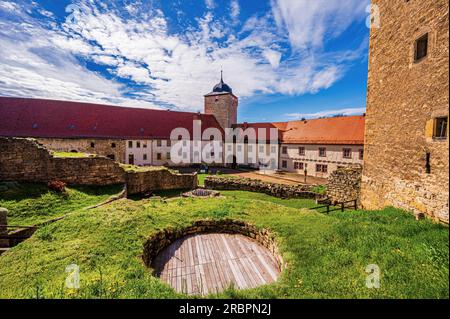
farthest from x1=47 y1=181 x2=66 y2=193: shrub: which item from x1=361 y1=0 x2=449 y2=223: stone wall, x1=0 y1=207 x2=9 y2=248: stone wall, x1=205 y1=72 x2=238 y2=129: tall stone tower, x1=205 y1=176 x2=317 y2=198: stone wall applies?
x1=205 y1=72 x2=238 y2=129: tall stone tower

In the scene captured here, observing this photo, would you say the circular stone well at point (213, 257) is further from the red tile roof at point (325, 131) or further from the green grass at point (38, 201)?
the red tile roof at point (325, 131)

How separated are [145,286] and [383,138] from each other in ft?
31.4

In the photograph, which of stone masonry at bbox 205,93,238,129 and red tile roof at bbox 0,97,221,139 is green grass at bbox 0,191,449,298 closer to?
red tile roof at bbox 0,97,221,139

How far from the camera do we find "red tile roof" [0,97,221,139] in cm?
2189

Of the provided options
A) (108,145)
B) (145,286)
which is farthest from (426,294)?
(108,145)

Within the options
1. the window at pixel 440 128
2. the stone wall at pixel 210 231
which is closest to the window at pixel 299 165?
the window at pixel 440 128

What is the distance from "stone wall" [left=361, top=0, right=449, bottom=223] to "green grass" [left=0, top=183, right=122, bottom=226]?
1347cm

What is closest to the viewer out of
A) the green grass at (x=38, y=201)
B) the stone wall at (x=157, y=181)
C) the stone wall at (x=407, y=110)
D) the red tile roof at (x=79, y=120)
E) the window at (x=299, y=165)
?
the stone wall at (x=407, y=110)

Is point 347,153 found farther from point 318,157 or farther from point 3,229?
point 3,229

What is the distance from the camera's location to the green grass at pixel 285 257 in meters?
3.21

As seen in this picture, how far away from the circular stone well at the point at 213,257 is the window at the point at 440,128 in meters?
5.55

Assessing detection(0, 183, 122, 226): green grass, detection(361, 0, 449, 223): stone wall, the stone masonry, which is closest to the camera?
detection(361, 0, 449, 223): stone wall

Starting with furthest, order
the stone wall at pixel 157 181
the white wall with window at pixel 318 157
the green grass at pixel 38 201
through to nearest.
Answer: the white wall with window at pixel 318 157 → the stone wall at pixel 157 181 → the green grass at pixel 38 201

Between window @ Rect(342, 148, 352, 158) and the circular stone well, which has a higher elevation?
window @ Rect(342, 148, 352, 158)
